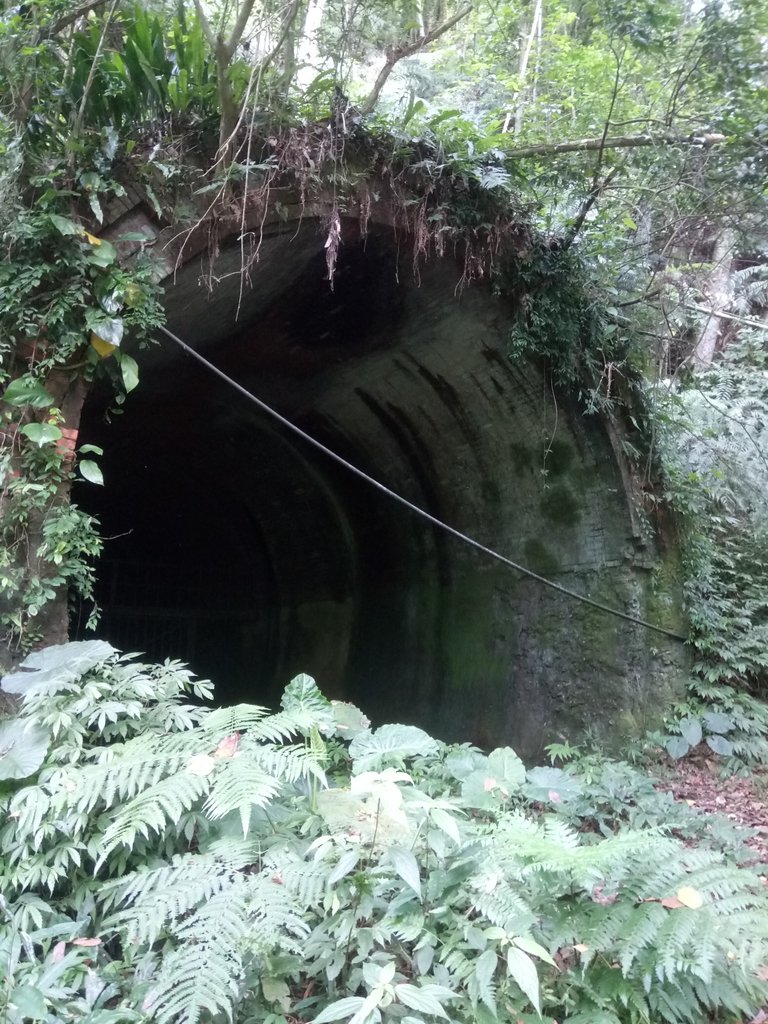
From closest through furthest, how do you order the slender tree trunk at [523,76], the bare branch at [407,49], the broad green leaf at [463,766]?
the broad green leaf at [463,766], the bare branch at [407,49], the slender tree trunk at [523,76]

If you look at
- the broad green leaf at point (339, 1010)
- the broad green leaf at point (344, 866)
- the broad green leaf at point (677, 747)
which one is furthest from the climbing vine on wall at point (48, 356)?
the broad green leaf at point (677, 747)

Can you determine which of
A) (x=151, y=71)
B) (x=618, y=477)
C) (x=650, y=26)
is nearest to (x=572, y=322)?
(x=618, y=477)

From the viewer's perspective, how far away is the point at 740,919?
2146 mm

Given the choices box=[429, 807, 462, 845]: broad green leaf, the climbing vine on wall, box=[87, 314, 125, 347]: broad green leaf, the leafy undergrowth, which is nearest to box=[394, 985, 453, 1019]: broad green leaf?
the leafy undergrowth

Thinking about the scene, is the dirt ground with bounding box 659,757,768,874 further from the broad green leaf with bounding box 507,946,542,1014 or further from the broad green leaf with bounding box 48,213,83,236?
the broad green leaf with bounding box 48,213,83,236

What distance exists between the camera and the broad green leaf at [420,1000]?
1.79m

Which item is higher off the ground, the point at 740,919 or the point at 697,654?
the point at 697,654

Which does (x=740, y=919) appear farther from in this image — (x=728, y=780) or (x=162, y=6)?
(x=162, y=6)

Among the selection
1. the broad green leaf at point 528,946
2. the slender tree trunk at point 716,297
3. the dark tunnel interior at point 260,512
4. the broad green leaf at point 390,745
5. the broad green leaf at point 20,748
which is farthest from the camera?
the slender tree trunk at point 716,297

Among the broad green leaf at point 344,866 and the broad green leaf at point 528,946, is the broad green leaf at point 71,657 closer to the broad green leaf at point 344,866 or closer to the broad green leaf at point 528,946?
the broad green leaf at point 344,866

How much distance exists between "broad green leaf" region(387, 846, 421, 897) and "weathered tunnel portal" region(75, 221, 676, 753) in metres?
3.28

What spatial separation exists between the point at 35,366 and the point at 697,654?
4779mm

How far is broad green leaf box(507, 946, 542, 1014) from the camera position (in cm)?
181

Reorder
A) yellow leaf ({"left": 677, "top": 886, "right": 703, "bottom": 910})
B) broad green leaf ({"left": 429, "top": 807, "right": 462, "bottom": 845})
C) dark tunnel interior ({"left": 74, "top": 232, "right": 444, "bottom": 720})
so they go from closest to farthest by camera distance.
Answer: broad green leaf ({"left": 429, "top": 807, "right": 462, "bottom": 845}) → yellow leaf ({"left": 677, "top": 886, "right": 703, "bottom": 910}) → dark tunnel interior ({"left": 74, "top": 232, "right": 444, "bottom": 720})
